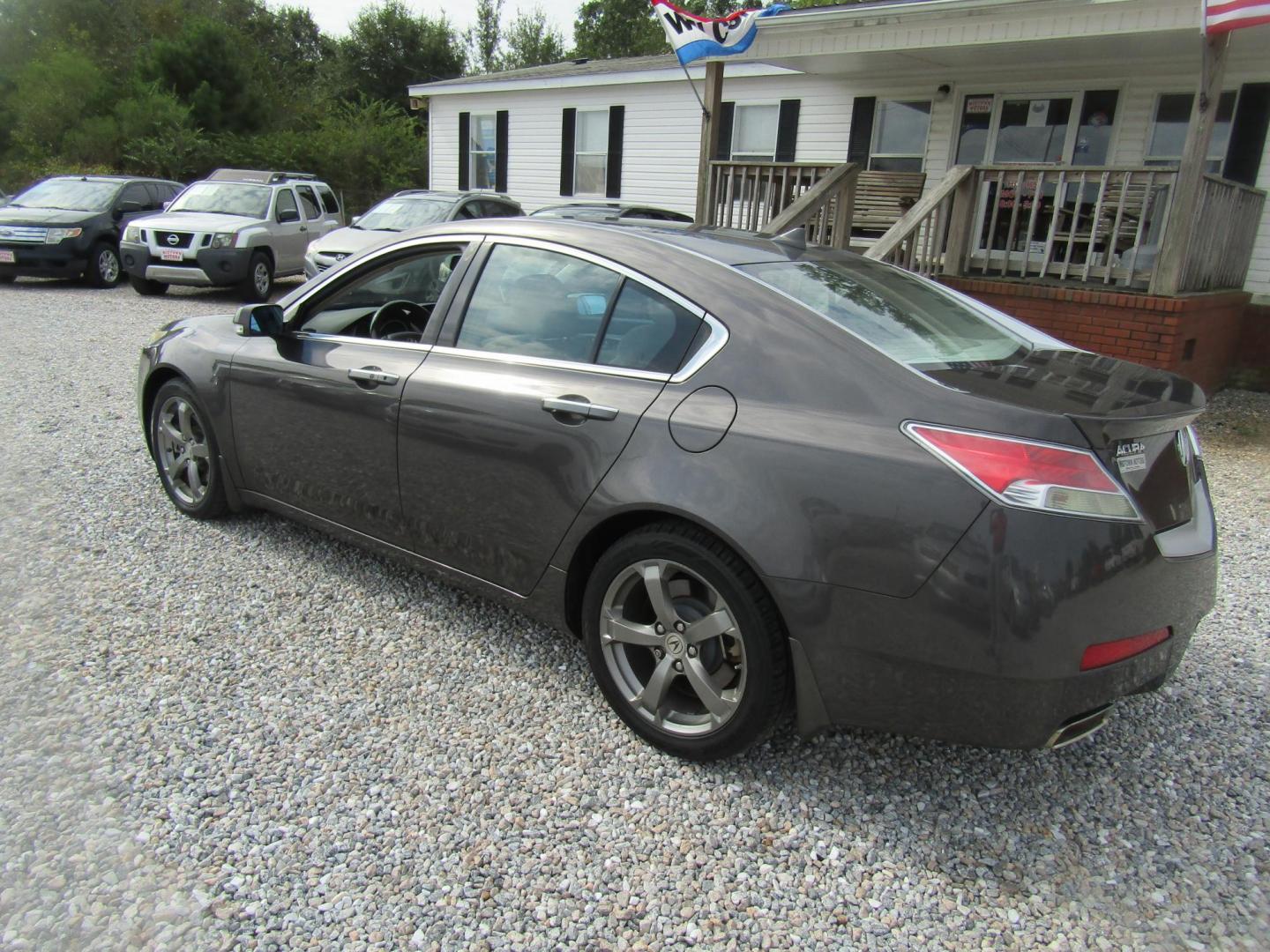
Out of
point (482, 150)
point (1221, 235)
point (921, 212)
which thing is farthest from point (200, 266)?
point (1221, 235)

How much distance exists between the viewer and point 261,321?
3814 mm

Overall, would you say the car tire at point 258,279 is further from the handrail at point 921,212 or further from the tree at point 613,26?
the tree at point 613,26

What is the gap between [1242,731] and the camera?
10.1 ft

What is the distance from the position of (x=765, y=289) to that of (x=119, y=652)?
2655 mm

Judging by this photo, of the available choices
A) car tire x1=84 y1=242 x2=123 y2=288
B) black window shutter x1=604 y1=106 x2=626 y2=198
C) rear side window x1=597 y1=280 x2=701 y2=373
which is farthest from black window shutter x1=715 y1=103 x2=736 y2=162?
rear side window x1=597 y1=280 x2=701 y2=373

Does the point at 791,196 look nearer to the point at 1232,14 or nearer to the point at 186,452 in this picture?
the point at 1232,14

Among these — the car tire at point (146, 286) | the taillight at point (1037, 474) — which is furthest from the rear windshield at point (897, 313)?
the car tire at point (146, 286)

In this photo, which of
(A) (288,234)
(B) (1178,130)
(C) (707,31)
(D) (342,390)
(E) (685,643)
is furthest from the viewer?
(A) (288,234)

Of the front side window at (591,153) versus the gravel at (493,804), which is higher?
the front side window at (591,153)

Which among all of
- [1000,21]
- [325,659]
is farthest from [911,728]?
[1000,21]

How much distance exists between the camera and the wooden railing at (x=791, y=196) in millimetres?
9125

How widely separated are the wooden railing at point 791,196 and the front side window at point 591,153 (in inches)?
310

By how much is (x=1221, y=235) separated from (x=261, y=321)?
8914mm

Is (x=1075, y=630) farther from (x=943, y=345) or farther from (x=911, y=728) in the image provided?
(x=943, y=345)
